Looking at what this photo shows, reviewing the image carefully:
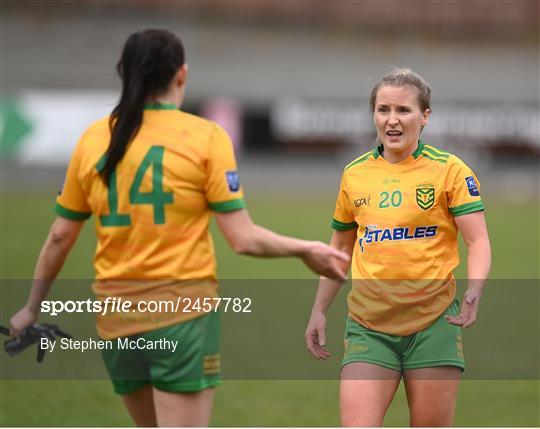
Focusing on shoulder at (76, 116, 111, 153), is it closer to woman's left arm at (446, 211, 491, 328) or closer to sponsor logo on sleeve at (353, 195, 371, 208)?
sponsor logo on sleeve at (353, 195, 371, 208)

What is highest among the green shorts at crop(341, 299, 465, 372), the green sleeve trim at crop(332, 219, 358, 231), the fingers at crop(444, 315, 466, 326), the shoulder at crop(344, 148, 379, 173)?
the shoulder at crop(344, 148, 379, 173)

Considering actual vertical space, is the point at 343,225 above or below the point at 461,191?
below

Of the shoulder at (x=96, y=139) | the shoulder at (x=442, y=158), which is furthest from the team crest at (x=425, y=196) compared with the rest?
the shoulder at (x=96, y=139)

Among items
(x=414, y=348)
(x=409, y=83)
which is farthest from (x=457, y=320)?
(x=409, y=83)

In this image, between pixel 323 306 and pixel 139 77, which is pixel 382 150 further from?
pixel 139 77

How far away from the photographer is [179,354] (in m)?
4.03

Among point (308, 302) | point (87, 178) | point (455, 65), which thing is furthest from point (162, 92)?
point (455, 65)

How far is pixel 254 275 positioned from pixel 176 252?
1011cm

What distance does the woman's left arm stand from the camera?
441 cm

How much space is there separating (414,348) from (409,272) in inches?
12.8

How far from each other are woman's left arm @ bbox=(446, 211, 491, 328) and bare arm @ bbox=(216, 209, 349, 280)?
0.65m

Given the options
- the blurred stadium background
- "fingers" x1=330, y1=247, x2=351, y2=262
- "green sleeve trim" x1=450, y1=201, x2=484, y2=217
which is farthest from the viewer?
the blurred stadium background

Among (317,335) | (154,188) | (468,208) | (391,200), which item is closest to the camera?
(154,188)

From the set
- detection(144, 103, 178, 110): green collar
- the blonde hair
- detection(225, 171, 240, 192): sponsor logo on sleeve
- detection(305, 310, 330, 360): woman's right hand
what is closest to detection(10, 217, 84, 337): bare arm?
detection(144, 103, 178, 110): green collar
